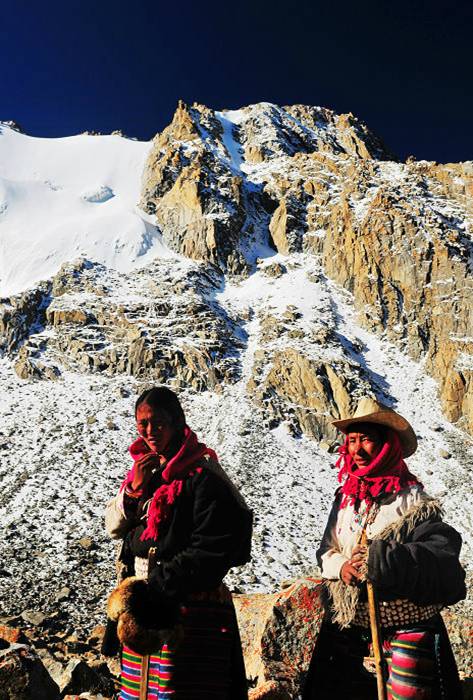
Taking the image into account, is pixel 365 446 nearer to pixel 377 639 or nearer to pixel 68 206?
pixel 377 639

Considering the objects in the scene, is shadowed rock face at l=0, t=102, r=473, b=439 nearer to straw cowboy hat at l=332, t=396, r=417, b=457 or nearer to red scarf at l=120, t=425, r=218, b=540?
straw cowboy hat at l=332, t=396, r=417, b=457

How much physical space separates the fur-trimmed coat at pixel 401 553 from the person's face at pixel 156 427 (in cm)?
139

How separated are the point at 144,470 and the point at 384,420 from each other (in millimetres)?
1748

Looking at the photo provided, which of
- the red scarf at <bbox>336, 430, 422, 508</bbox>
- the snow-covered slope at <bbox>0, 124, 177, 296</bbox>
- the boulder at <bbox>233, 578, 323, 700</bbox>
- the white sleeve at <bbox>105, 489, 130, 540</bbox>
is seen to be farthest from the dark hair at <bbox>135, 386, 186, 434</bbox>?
the snow-covered slope at <bbox>0, 124, 177, 296</bbox>

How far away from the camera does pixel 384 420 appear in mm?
2977

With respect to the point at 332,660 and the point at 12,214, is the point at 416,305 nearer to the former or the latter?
the point at 332,660

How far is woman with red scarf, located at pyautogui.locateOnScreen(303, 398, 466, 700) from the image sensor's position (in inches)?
99.3

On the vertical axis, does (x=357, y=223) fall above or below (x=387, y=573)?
above

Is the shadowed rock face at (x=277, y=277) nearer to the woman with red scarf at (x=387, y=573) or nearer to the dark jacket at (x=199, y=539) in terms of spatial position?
the woman with red scarf at (x=387, y=573)

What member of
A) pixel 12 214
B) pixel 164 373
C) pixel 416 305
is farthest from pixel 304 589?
pixel 12 214

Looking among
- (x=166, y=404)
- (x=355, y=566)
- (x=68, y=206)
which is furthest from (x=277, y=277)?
(x=355, y=566)

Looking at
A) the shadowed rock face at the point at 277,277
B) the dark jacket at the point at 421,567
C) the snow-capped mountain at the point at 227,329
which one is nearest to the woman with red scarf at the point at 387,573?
the dark jacket at the point at 421,567

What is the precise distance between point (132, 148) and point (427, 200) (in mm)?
47516

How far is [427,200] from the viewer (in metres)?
50.0
